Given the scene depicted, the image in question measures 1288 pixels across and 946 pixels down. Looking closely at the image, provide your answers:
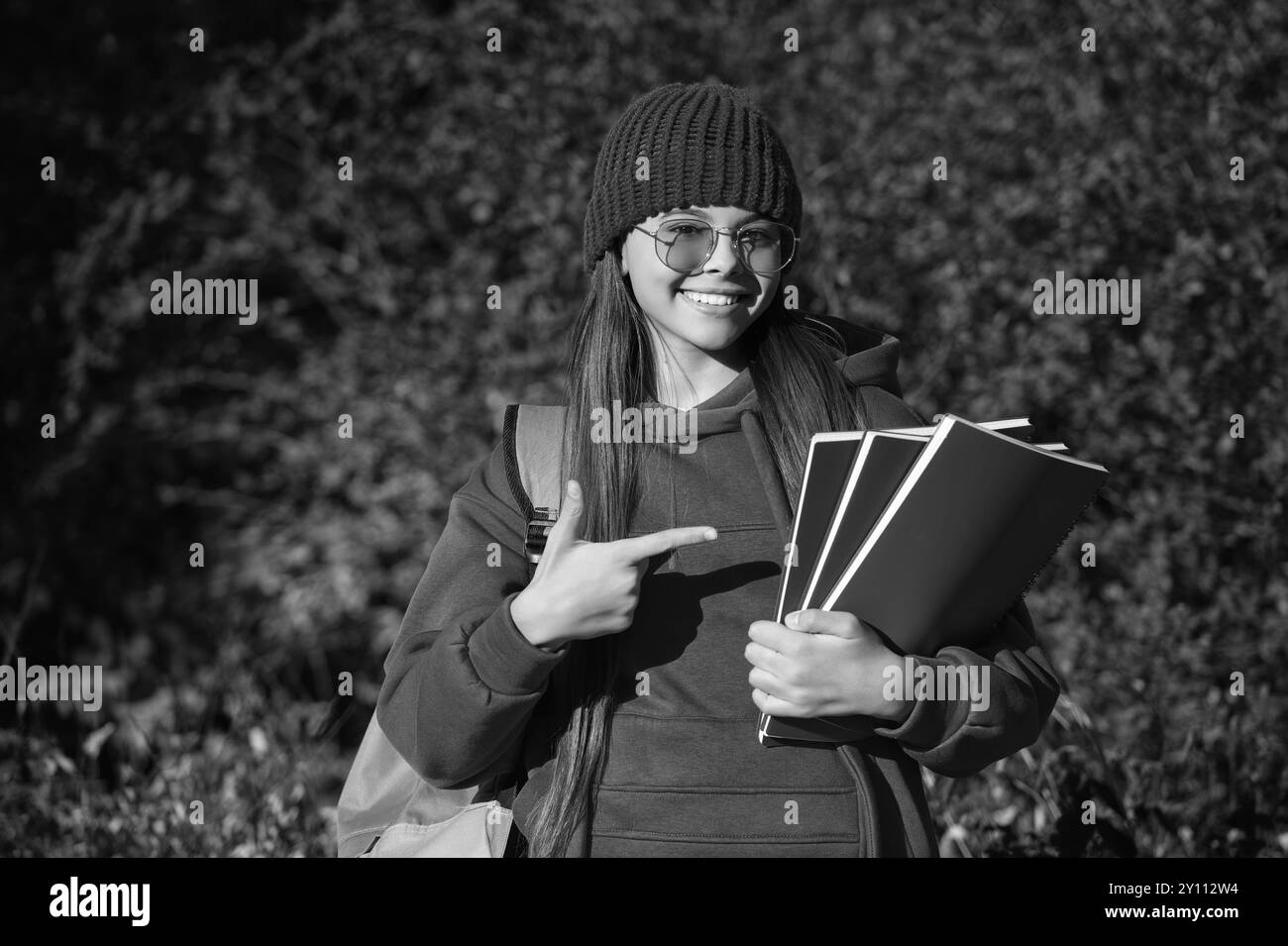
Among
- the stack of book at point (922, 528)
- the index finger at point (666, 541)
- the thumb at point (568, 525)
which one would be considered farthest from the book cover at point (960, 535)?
the thumb at point (568, 525)

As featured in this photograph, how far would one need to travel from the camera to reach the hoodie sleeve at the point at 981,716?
171 centimetres

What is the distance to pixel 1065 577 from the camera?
169 inches

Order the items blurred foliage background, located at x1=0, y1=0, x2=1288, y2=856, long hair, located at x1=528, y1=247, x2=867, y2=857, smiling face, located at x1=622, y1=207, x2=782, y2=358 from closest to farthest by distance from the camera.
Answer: long hair, located at x1=528, y1=247, x2=867, y2=857
smiling face, located at x1=622, y1=207, x2=782, y2=358
blurred foliage background, located at x1=0, y1=0, x2=1288, y2=856

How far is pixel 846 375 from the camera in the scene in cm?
204

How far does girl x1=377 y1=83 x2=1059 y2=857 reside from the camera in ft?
5.56

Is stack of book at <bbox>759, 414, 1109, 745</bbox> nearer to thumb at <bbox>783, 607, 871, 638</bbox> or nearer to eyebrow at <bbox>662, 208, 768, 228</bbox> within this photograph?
thumb at <bbox>783, 607, 871, 638</bbox>

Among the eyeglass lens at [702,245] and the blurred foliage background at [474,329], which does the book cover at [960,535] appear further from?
the blurred foliage background at [474,329]

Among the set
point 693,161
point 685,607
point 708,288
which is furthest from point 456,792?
point 693,161

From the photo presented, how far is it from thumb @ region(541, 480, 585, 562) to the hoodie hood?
297mm

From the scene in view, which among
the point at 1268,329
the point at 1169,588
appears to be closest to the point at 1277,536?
the point at 1169,588

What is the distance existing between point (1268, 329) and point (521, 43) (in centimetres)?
260

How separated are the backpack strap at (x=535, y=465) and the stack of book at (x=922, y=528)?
1.12ft

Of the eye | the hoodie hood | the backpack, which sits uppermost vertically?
the eye

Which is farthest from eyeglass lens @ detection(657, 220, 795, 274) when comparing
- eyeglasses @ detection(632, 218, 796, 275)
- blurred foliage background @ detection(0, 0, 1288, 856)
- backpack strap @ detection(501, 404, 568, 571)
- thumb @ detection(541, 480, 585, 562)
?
blurred foliage background @ detection(0, 0, 1288, 856)
